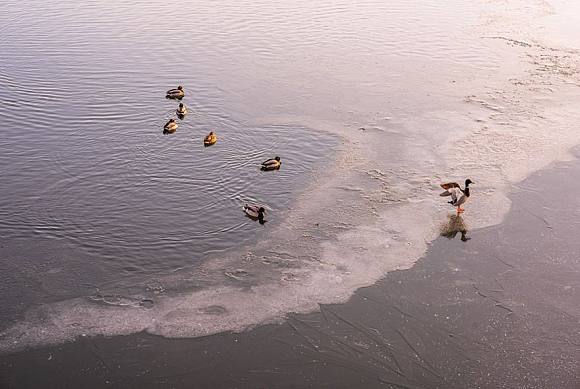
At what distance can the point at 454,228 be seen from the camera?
507 inches

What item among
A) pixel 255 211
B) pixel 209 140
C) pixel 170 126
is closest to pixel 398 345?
pixel 255 211

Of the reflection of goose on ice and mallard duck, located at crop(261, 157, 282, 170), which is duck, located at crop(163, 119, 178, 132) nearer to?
mallard duck, located at crop(261, 157, 282, 170)

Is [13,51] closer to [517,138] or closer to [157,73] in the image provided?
[157,73]

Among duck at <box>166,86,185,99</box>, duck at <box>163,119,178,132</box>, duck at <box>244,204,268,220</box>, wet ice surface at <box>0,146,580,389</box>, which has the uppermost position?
duck at <box>166,86,185,99</box>

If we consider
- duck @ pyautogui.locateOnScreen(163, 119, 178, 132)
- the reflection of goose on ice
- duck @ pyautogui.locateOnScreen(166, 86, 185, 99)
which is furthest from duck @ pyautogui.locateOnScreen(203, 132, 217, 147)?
the reflection of goose on ice

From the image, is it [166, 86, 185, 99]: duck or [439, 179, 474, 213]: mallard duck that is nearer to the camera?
[439, 179, 474, 213]: mallard duck

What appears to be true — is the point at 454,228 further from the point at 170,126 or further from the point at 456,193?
the point at 170,126

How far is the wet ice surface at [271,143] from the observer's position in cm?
1092

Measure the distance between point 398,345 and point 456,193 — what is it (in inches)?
190

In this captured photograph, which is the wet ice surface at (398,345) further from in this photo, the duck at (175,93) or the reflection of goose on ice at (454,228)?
the duck at (175,93)

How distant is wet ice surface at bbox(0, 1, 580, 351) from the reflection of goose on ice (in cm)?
22

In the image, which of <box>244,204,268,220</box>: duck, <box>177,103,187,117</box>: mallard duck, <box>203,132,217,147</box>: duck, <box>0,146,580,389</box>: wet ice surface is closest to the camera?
<box>0,146,580,389</box>: wet ice surface

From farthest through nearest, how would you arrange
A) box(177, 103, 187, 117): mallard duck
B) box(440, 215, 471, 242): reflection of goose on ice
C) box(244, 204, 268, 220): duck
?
1. box(177, 103, 187, 117): mallard duck
2. box(244, 204, 268, 220): duck
3. box(440, 215, 471, 242): reflection of goose on ice

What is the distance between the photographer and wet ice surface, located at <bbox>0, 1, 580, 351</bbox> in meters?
10.9
